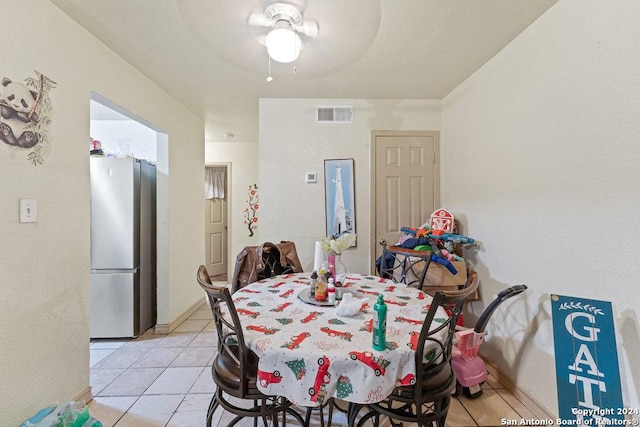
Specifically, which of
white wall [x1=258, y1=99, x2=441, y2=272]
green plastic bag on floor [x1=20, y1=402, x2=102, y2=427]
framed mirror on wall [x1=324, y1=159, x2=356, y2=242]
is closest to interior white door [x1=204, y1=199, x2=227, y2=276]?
white wall [x1=258, y1=99, x2=441, y2=272]

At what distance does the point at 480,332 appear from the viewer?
1860 millimetres

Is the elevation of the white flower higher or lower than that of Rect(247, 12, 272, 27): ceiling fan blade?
lower

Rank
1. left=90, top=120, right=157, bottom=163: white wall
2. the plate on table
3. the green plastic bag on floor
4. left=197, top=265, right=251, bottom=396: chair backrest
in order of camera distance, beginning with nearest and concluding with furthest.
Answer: left=197, top=265, right=251, bottom=396: chair backrest, the green plastic bag on floor, the plate on table, left=90, top=120, right=157, bottom=163: white wall

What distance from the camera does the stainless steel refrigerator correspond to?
2592 mm

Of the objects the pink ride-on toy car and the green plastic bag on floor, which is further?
the pink ride-on toy car

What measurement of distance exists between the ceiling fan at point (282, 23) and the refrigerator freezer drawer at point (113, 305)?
245 cm

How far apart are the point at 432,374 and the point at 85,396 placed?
7.25 feet

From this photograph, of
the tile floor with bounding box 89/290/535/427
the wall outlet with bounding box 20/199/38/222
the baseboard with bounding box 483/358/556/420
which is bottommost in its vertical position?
the tile floor with bounding box 89/290/535/427

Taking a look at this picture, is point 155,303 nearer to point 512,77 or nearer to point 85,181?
point 85,181

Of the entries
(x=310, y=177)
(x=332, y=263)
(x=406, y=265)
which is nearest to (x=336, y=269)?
(x=332, y=263)

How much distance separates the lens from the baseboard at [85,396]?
69.8 inches

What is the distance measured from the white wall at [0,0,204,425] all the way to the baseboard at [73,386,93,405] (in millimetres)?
15

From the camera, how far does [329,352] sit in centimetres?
101

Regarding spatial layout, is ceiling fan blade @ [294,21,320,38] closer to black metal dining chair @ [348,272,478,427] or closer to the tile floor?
black metal dining chair @ [348,272,478,427]
